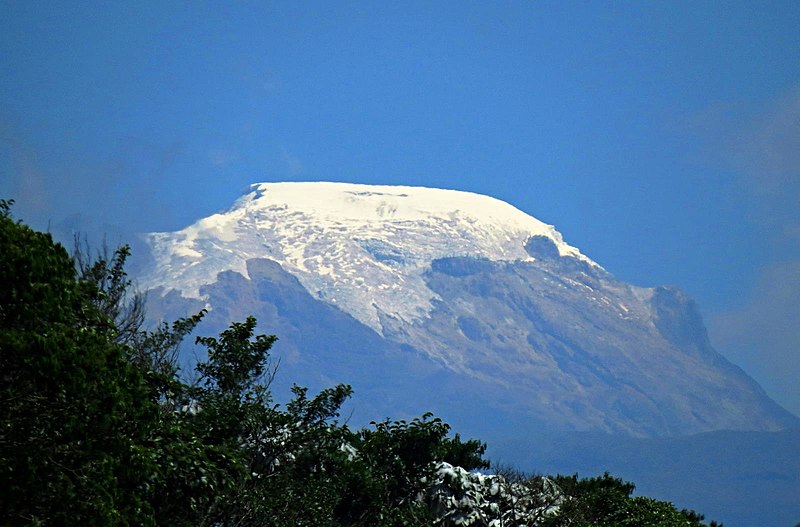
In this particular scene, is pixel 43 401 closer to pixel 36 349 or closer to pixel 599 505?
pixel 36 349

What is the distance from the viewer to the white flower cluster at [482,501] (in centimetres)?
3300

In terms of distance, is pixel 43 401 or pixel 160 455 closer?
pixel 43 401

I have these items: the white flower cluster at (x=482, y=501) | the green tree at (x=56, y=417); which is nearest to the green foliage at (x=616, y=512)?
the white flower cluster at (x=482, y=501)

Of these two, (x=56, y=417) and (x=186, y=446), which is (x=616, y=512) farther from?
(x=56, y=417)

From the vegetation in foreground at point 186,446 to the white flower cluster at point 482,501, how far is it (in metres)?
0.05

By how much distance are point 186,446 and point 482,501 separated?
16488 mm

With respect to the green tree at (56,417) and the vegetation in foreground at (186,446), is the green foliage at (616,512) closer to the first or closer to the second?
the vegetation in foreground at (186,446)

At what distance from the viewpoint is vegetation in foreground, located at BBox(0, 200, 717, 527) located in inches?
594

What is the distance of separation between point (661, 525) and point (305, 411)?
399 inches

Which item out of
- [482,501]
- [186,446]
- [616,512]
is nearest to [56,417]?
[186,446]

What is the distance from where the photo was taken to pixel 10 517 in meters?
14.9

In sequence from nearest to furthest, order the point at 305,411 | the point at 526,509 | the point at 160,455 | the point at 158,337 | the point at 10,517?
the point at 10,517
the point at 160,455
the point at 305,411
the point at 158,337
the point at 526,509

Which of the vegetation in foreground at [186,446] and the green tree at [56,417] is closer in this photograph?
the green tree at [56,417]

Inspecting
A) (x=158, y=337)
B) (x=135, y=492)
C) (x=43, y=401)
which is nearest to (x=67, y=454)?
(x=43, y=401)
